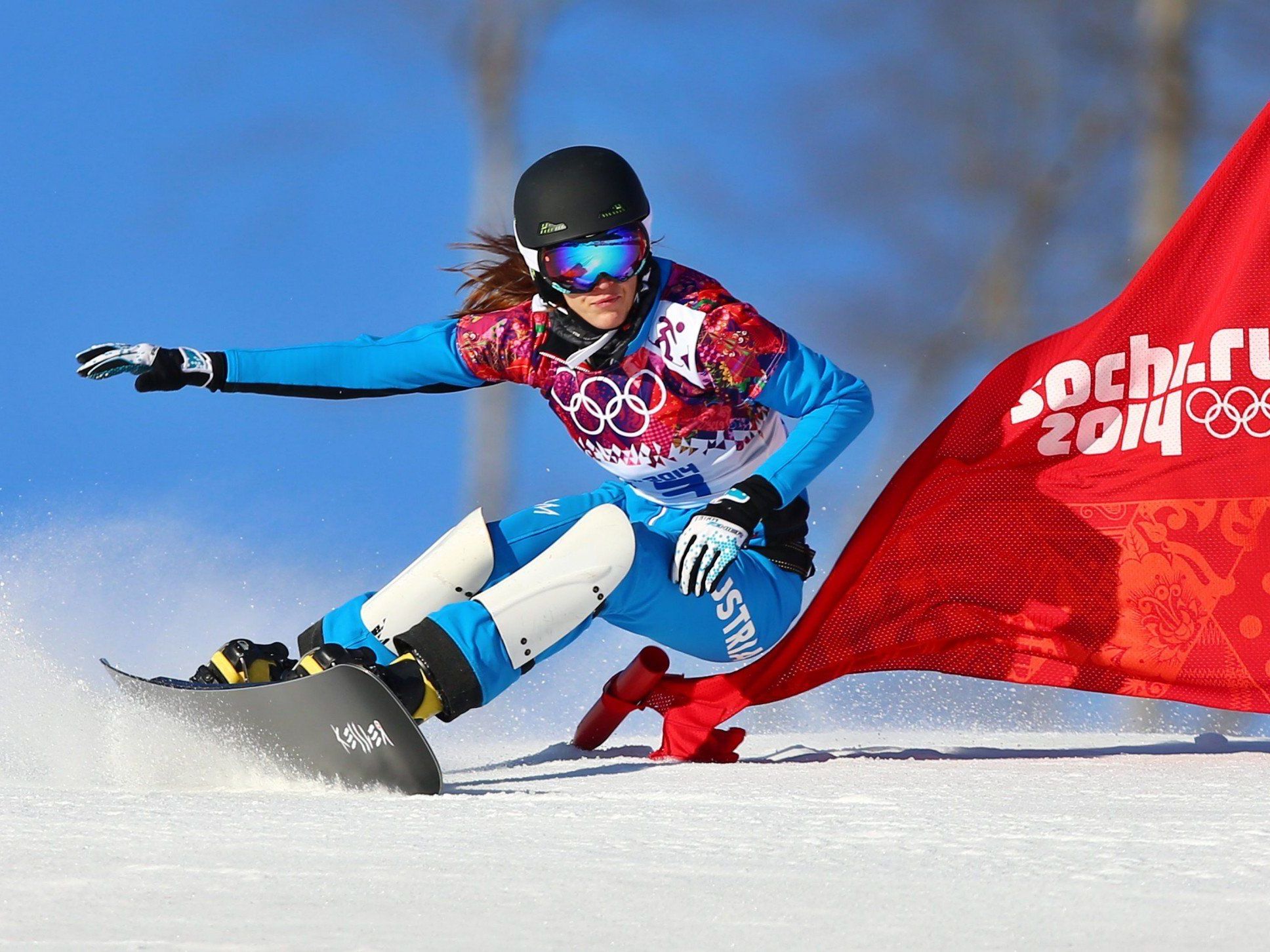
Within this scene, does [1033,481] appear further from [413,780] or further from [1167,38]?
[1167,38]

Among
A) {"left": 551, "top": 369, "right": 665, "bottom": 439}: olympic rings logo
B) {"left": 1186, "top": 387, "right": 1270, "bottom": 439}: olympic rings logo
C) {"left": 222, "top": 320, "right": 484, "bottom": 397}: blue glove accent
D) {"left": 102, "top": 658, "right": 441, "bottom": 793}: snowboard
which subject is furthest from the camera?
{"left": 1186, "top": 387, "right": 1270, "bottom": 439}: olympic rings logo

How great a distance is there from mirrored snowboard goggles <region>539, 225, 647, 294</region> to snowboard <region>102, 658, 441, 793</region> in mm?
1017

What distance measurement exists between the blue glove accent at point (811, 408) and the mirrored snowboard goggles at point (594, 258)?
16.2 inches

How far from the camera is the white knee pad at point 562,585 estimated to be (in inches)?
107

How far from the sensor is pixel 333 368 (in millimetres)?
3354

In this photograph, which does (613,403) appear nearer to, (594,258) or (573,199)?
(594,258)

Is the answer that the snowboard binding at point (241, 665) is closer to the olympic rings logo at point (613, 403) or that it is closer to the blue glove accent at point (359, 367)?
the blue glove accent at point (359, 367)

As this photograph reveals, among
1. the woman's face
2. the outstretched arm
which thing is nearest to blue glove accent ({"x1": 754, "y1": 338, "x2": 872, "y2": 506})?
the woman's face

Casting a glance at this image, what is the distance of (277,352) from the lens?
335 cm

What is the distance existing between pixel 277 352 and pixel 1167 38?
17.8ft

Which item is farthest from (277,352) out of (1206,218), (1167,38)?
(1167,38)

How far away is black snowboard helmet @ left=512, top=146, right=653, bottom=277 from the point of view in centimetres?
304

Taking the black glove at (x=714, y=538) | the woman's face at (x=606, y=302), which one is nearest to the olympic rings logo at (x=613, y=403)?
the woman's face at (x=606, y=302)

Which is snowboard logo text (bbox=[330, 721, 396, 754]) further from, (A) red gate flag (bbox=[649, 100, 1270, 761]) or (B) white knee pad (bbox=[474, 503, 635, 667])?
(A) red gate flag (bbox=[649, 100, 1270, 761])
